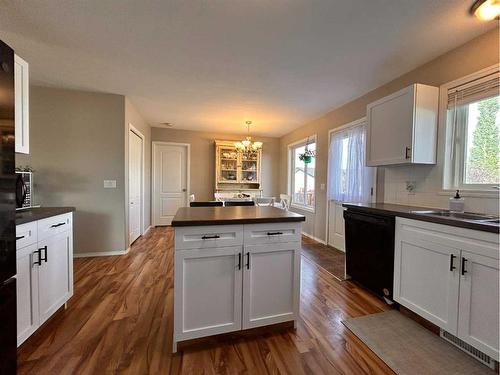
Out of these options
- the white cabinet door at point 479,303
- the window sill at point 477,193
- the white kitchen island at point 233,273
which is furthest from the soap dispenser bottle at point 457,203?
the white kitchen island at point 233,273

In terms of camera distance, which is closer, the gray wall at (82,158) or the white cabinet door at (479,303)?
the white cabinet door at (479,303)

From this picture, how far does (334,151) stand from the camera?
3.85m

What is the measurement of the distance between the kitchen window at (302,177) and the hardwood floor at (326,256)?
91 cm

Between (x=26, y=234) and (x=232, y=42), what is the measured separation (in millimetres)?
2200

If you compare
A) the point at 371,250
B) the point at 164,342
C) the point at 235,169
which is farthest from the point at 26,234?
the point at 235,169

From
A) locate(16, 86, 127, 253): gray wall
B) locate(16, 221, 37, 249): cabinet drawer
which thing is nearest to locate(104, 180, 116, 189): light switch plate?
locate(16, 86, 127, 253): gray wall

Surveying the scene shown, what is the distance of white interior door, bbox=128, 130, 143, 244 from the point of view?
3.87 m

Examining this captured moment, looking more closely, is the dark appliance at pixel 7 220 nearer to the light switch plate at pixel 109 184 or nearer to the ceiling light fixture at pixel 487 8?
the light switch plate at pixel 109 184

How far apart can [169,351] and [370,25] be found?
2.90m

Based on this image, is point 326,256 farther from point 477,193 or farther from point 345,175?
point 477,193

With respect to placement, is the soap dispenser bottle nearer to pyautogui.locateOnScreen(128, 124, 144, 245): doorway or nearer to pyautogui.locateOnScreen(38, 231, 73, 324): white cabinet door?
pyautogui.locateOnScreen(38, 231, 73, 324): white cabinet door

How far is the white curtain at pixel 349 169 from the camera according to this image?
10.5 ft

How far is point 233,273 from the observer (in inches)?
60.6

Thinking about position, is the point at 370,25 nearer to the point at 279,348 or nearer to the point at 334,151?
the point at 334,151
